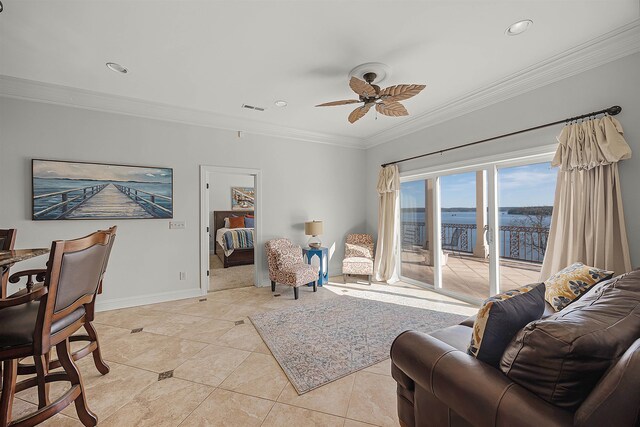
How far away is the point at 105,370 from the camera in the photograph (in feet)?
6.95

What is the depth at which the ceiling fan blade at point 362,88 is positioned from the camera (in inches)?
95.7

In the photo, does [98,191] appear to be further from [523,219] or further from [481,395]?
[523,219]

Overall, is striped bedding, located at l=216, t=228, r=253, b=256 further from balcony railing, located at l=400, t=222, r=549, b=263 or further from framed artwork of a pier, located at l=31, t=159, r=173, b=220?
balcony railing, located at l=400, t=222, r=549, b=263

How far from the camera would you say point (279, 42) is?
237 centimetres

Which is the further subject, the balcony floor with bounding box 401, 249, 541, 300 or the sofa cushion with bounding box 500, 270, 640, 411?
the balcony floor with bounding box 401, 249, 541, 300

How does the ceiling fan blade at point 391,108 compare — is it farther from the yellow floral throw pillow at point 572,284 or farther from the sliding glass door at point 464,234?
the yellow floral throw pillow at point 572,284

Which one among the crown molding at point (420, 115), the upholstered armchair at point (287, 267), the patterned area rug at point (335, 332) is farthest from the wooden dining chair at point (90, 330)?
the crown molding at point (420, 115)

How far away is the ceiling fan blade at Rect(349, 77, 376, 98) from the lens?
2.43 metres

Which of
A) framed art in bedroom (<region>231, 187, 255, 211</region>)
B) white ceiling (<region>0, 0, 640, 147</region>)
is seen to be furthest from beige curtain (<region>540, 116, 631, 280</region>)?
framed art in bedroom (<region>231, 187, 255, 211</region>)

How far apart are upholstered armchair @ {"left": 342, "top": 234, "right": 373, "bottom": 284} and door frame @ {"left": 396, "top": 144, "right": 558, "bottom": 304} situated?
1.00 m

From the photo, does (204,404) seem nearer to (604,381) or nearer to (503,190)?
(604,381)

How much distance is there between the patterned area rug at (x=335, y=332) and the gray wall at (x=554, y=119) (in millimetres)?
2103

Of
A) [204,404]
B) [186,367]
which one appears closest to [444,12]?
[204,404]

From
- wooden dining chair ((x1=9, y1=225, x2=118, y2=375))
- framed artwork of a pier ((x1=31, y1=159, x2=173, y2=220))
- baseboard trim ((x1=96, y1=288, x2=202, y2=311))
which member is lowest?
baseboard trim ((x1=96, y1=288, x2=202, y2=311))
